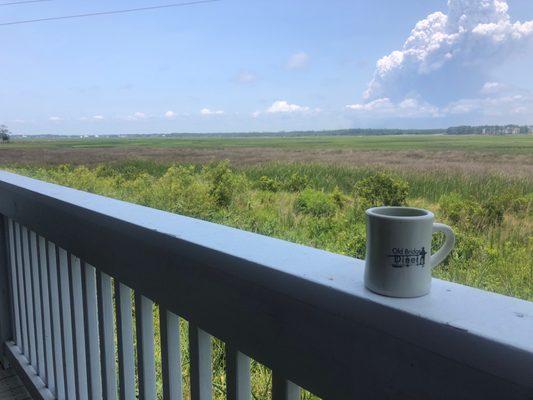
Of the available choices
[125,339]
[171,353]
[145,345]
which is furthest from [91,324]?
[171,353]


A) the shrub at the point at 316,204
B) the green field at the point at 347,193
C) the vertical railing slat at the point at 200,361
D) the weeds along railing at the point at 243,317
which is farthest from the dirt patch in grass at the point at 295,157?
the vertical railing slat at the point at 200,361

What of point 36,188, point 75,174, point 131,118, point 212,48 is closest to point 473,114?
point 212,48

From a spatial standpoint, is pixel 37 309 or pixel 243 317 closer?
pixel 243 317

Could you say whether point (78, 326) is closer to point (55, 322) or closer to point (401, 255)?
point (55, 322)

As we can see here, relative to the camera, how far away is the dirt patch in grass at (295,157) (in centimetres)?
98

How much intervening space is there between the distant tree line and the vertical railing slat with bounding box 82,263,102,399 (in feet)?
3.06

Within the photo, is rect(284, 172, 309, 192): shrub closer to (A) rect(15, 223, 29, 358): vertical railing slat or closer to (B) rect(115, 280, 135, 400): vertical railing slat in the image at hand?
(B) rect(115, 280, 135, 400): vertical railing slat

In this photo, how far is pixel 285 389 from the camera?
624 millimetres

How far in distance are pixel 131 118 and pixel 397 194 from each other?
5.68 feet

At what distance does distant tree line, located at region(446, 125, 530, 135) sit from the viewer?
101 centimetres

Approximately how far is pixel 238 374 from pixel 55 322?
910mm

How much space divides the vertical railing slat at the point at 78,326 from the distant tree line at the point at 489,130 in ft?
3.24

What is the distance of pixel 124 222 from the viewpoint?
3.07 feet

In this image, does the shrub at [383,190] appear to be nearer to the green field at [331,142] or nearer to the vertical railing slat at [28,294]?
the green field at [331,142]
